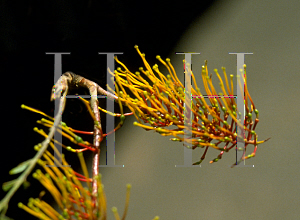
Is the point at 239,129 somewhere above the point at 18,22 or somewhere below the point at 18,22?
below

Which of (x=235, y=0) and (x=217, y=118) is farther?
(x=235, y=0)

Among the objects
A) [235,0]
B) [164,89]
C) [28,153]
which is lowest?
[28,153]

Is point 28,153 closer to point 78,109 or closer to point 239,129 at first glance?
point 78,109

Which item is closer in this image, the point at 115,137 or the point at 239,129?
the point at 239,129

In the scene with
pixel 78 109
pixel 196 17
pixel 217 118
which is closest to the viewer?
pixel 217 118

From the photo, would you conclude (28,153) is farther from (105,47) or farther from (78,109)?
(105,47)

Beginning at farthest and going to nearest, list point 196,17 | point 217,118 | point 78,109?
point 196,17
point 78,109
point 217,118

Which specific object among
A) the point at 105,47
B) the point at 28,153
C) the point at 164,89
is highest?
the point at 105,47

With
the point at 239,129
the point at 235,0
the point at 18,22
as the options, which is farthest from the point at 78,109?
the point at 235,0

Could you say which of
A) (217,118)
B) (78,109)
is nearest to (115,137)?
(78,109)
